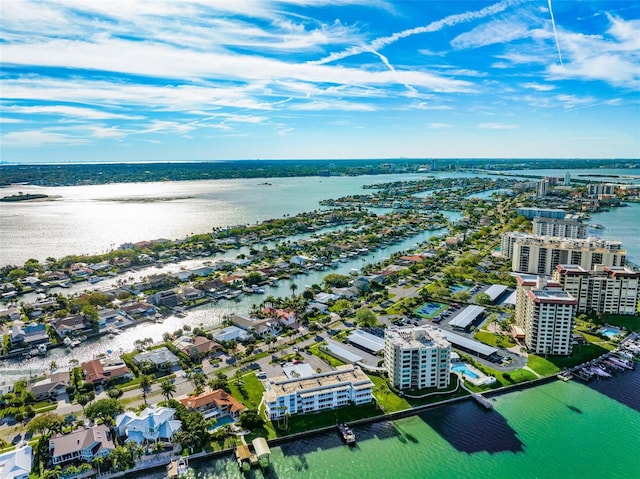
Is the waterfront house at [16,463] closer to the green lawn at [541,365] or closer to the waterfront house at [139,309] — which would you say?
the waterfront house at [139,309]

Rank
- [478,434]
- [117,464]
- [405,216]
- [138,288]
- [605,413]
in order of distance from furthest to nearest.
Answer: [405,216]
[138,288]
[605,413]
[478,434]
[117,464]

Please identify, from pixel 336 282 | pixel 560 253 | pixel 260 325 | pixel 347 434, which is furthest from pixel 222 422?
pixel 560 253

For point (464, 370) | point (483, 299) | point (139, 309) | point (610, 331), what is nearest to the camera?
point (464, 370)

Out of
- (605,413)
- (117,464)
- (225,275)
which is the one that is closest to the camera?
(117,464)

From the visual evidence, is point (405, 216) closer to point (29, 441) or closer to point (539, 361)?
point (539, 361)

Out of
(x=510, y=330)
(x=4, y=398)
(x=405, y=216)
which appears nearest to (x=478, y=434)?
(x=510, y=330)

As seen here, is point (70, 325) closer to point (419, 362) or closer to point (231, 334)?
point (231, 334)

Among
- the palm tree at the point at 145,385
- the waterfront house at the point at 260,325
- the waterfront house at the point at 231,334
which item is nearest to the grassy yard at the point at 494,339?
the waterfront house at the point at 260,325
